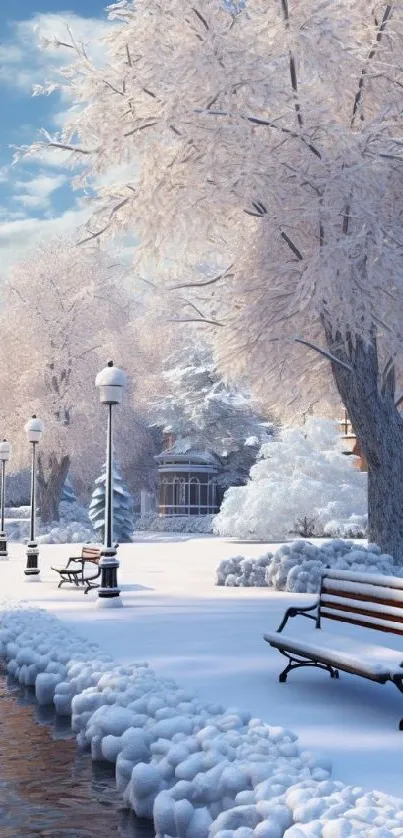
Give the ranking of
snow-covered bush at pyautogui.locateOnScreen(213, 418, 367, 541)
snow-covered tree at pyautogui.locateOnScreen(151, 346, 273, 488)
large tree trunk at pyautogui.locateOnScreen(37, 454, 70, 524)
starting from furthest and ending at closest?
1. snow-covered tree at pyautogui.locateOnScreen(151, 346, 273, 488)
2. large tree trunk at pyautogui.locateOnScreen(37, 454, 70, 524)
3. snow-covered bush at pyautogui.locateOnScreen(213, 418, 367, 541)

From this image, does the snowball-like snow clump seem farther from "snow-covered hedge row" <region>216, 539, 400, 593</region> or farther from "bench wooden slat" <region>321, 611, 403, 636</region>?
"bench wooden slat" <region>321, 611, 403, 636</region>

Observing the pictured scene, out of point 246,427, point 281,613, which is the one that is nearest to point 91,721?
point 281,613

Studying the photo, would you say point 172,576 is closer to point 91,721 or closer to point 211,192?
point 211,192

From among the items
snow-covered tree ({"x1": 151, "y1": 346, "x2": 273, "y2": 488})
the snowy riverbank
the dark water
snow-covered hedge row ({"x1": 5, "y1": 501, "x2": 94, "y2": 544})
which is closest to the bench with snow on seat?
the snowy riverbank

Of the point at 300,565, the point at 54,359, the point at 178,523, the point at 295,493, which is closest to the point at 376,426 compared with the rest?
the point at 300,565

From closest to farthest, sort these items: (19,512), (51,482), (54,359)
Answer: (54,359) → (51,482) → (19,512)

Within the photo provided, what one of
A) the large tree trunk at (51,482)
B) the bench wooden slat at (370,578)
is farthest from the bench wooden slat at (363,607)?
the large tree trunk at (51,482)

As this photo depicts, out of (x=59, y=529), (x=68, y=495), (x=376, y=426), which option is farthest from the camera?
(x=68, y=495)

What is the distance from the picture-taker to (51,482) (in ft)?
153

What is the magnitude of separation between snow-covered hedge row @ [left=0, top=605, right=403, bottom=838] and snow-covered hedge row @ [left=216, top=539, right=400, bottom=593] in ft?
28.7

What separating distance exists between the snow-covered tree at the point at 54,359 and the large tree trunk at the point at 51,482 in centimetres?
4

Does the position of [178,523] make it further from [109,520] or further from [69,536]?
[109,520]

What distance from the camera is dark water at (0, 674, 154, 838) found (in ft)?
18.7

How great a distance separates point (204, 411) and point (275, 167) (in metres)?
37.7
